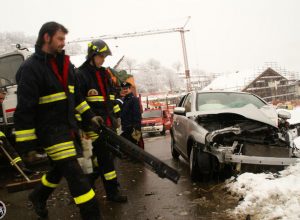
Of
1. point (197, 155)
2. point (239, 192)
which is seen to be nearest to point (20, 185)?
point (197, 155)

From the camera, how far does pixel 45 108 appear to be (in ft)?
11.0

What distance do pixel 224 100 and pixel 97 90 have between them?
2692 millimetres

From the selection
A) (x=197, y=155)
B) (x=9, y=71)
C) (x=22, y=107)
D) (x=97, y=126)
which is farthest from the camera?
(x=9, y=71)

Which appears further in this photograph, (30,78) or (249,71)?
(249,71)

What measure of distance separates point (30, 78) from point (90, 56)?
4.93ft

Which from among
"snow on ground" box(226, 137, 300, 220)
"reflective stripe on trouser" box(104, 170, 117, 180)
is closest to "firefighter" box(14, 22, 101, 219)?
"reflective stripe on trouser" box(104, 170, 117, 180)

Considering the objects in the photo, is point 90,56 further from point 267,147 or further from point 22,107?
point 267,147

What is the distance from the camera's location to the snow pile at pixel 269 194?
3537mm

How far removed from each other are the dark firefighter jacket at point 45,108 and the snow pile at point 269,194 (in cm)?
202

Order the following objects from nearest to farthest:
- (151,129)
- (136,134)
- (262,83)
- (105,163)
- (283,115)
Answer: (105,163) → (283,115) → (136,134) → (151,129) → (262,83)

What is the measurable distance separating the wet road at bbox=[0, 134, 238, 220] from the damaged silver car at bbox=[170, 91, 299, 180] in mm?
426

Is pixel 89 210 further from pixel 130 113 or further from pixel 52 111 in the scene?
pixel 130 113

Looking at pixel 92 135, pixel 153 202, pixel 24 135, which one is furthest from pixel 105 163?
pixel 24 135

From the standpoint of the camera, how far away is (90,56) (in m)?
4.65
